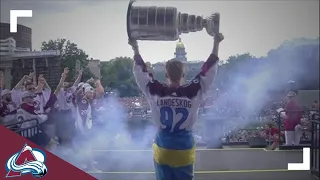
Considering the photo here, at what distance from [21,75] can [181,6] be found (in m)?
1.19

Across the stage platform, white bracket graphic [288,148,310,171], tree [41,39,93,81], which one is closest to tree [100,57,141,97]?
tree [41,39,93,81]

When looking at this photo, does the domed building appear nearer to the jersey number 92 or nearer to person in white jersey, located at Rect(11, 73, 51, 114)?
the jersey number 92

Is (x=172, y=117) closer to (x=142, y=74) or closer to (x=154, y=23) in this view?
(x=142, y=74)

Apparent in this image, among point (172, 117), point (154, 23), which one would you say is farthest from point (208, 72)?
point (154, 23)

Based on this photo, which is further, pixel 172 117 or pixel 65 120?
pixel 65 120

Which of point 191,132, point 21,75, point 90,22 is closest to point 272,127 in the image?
point 191,132

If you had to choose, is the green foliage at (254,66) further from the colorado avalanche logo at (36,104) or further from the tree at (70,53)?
the colorado avalanche logo at (36,104)

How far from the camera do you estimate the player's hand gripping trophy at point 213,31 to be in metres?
2.32

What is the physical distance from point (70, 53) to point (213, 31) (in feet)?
3.25

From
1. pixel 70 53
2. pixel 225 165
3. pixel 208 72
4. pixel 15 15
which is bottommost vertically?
pixel 225 165

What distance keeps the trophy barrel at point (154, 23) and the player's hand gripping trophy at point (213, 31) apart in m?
0.07

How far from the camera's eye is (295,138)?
112 inches

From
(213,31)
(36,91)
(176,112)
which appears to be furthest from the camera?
(36,91)

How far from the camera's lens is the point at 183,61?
8.34 feet
